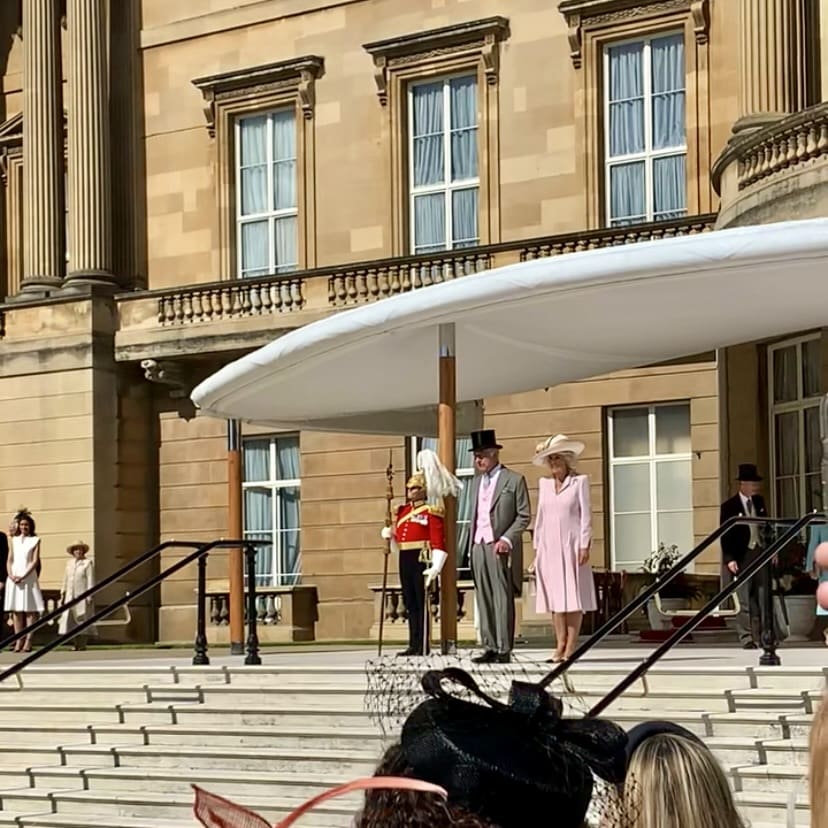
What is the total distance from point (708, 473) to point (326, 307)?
6.20 metres

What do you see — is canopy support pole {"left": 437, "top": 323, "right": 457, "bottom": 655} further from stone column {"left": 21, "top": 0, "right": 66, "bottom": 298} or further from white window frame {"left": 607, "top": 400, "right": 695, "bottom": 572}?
stone column {"left": 21, "top": 0, "right": 66, "bottom": 298}

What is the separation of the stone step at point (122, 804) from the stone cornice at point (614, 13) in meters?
16.8

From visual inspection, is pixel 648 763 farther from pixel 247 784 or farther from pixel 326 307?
pixel 326 307

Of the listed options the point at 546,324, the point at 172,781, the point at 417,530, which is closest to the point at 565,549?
the point at 417,530

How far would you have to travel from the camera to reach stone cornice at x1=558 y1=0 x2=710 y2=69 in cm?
2573

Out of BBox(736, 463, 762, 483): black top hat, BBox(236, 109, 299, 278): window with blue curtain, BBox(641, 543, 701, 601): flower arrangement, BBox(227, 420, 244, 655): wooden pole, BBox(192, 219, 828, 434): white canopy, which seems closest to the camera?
BBox(192, 219, 828, 434): white canopy

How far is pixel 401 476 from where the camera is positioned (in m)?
27.7

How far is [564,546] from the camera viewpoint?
13.6m

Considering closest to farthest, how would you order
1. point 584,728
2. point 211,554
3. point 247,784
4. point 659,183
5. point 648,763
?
point 584,728 → point 648,763 → point 247,784 → point 659,183 → point 211,554

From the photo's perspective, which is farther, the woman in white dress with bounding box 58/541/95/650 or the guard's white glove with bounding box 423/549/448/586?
the woman in white dress with bounding box 58/541/95/650

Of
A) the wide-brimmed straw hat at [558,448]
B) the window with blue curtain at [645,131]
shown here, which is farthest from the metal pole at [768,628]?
the window with blue curtain at [645,131]

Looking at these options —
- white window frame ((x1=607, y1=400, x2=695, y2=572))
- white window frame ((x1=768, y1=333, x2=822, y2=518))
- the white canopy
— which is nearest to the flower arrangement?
white window frame ((x1=607, y1=400, x2=695, y2=572))

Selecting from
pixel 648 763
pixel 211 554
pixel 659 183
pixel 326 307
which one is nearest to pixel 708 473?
pixel 659 183

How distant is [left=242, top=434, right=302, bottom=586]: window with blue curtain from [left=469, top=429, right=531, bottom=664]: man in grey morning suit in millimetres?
15361
